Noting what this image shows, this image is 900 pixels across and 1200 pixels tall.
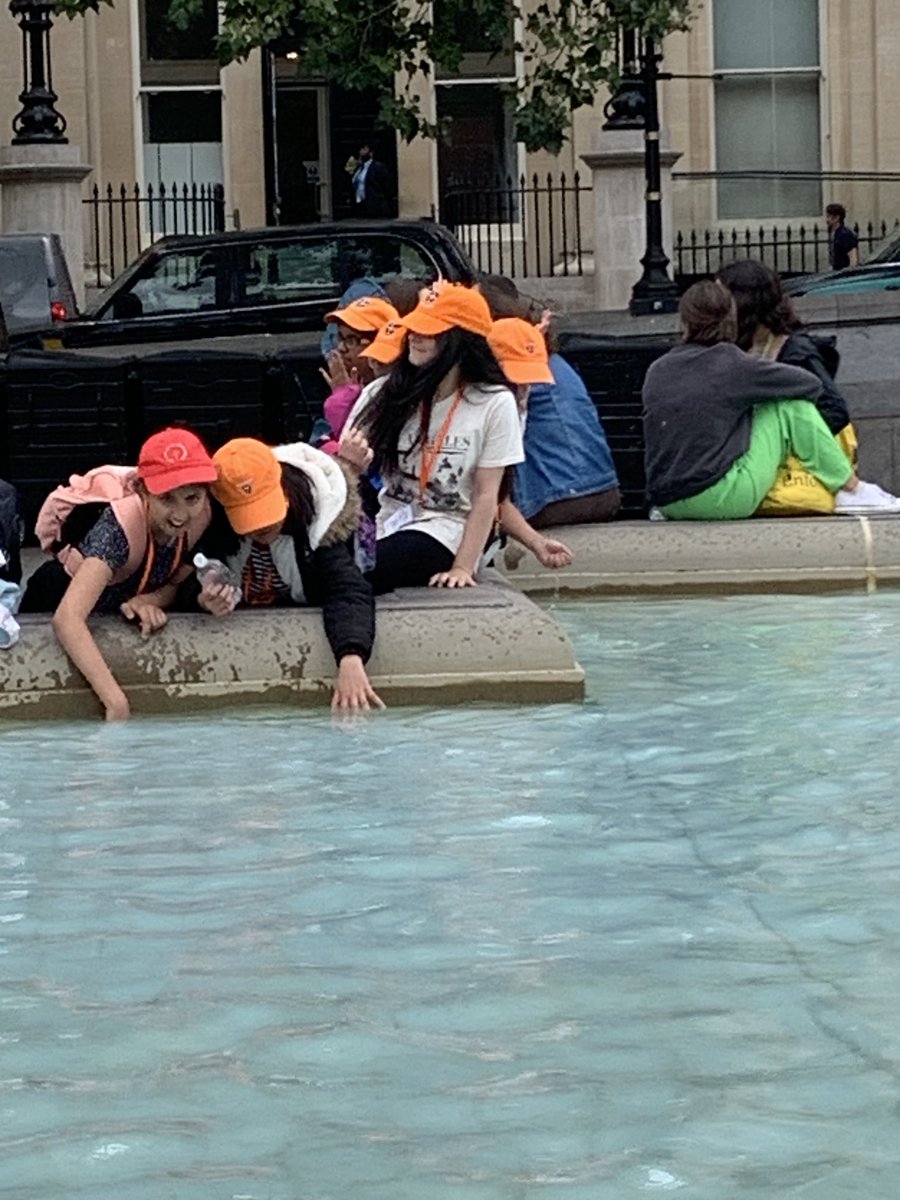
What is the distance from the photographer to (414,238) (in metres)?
19.5

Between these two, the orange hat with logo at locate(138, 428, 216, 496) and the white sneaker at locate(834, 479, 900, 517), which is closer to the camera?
the orange hat with logo at locate(138, 428, 216, 496)

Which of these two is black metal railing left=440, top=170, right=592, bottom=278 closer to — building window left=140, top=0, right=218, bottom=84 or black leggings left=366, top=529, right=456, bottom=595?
building window left=140, top=0, right=218, bottom=84

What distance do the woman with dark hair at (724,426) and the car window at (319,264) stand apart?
26.6 feet

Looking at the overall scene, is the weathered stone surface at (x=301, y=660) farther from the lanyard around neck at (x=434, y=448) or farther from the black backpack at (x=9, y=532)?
the lanyard around neck at (x=434, y=448)

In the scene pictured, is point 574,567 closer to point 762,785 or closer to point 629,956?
point 762,785

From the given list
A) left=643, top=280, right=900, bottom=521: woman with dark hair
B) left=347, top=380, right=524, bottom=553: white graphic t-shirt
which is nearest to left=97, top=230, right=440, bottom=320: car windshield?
left=643, top=280, right=900, bottom=521: woman with dark hair

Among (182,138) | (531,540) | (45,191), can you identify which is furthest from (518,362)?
(182,138)

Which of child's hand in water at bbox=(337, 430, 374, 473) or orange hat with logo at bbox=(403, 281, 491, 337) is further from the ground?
orange hat with logo at bbox=(403, 281, 491, 337)

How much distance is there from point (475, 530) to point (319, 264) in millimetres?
10154

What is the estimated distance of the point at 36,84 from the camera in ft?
81.9

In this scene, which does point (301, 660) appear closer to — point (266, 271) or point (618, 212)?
point (266, 271)

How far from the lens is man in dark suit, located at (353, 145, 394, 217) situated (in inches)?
1102

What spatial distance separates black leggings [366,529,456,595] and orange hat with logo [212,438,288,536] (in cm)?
118

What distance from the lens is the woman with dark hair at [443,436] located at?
9.62 metres
